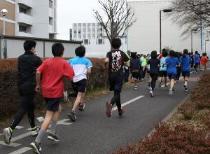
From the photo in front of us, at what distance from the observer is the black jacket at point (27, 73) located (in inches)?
316

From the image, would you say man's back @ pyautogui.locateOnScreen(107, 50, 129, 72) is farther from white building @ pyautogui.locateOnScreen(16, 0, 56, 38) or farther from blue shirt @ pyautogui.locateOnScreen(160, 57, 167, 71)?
white building @ pyautogui.locateOnScreen(16, 0, 56, 38)

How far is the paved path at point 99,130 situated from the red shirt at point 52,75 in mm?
922

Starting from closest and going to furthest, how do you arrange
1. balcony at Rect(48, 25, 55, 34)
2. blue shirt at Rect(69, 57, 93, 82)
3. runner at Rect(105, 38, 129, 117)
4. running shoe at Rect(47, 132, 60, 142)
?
running shoe at Rect(47, 132, 60, 142), runner at Rect(105, 38, 129, 117), blue shirt at Rect(69, 57, 93, 82), balcony at Rect(48, 25, 55, 34)

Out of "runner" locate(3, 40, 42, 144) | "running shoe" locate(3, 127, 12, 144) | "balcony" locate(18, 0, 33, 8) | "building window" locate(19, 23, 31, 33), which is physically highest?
"balcony" locate(18, 0, 33, 8)

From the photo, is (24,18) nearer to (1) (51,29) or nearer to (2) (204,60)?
(1) (51,29)

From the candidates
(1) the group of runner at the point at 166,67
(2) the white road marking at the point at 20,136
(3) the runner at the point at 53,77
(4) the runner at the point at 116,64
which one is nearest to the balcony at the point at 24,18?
(1) the group of runner at the point at 166,67

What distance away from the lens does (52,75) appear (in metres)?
7.50

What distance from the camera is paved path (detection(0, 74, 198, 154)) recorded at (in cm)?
752

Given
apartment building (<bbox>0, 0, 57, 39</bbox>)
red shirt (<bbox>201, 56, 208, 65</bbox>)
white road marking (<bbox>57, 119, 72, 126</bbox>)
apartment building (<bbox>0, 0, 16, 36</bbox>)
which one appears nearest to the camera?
white road marking (<bbox>57, 119, 72, 126</bbox>)

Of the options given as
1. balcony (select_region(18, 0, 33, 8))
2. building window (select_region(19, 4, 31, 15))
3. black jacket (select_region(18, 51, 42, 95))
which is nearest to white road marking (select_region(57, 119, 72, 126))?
black jacket (select_region(18, 51, 42, 95))

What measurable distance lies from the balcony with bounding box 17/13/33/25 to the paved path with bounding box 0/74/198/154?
49.7m

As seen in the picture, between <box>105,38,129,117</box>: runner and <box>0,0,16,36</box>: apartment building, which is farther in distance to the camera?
<box>0,0,16,36</box>: apartment building

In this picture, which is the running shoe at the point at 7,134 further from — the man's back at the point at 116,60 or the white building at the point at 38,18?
the white building at the point at 38,18

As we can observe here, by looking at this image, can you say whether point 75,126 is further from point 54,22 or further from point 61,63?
point 54,22
